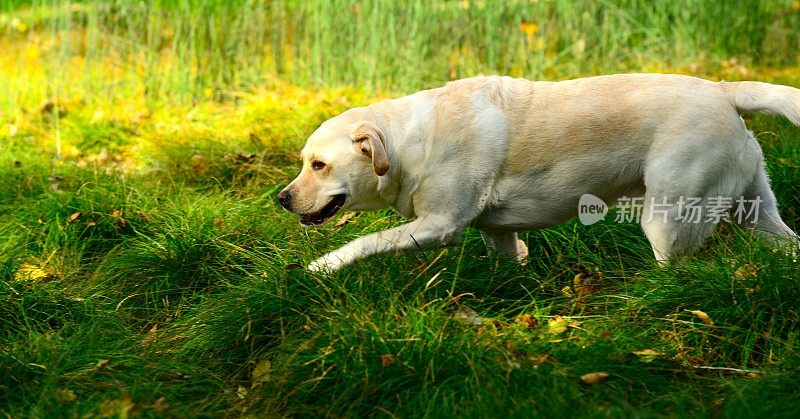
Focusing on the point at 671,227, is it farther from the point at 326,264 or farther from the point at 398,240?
the point at 326,264

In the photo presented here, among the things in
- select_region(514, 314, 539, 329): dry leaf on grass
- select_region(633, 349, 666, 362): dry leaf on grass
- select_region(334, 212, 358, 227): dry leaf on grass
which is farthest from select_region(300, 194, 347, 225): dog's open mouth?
select_region(633, 349, 666, 362): dry leaf on grass

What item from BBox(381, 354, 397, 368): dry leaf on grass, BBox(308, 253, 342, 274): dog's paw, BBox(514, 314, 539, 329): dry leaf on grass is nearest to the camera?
BBox(381, 354, 397, 368): dry leaf on grass

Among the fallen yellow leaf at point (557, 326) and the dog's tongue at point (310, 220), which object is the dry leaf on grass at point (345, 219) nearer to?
the dog's tongue at point (310, 220)

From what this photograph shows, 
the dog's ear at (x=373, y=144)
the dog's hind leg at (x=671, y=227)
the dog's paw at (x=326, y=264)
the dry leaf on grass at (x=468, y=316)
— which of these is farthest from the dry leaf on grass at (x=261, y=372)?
the dog's hind leg at (x=671, y=227)

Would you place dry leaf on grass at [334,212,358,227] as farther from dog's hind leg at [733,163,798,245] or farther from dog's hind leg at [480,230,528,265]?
dog's hind leg at [733,163,798,245]

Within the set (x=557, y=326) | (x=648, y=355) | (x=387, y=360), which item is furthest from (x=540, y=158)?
(x=387, y=360)

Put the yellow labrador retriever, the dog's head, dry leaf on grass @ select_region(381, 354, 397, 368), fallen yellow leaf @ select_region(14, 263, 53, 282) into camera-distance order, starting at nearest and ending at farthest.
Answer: dry leaf on grass @ select_region(381, 354, 397, 368) → the yellow labrador retriever → the dog's head → fallen yellow leaf @ select_region(14, 263, 53, 282)

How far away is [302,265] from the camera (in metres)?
4.38

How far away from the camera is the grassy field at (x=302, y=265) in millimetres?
3449

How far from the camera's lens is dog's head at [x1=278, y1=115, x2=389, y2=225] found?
4438 millimetres

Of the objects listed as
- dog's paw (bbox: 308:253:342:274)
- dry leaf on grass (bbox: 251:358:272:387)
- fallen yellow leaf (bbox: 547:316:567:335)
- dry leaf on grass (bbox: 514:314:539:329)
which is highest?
dog's paw (bbox: 308:253:342:274)

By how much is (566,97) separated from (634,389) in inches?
63.1

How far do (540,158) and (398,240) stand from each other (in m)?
0.78

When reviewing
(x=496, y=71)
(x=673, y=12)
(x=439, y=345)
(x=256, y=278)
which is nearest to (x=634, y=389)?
(x=439, y=345)
